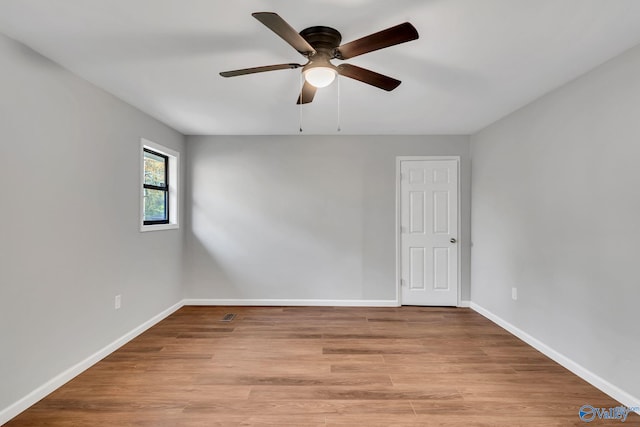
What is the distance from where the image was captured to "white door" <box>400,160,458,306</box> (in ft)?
13.9

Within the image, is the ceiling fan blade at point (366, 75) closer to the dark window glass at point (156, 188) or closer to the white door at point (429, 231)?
the white door at point (429, 231)

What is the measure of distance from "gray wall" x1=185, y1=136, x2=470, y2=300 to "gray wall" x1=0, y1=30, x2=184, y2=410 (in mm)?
1065

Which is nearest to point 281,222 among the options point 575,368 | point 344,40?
point 344,40

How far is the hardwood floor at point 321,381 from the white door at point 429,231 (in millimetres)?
774

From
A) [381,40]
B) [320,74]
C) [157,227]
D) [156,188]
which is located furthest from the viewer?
[156,188]

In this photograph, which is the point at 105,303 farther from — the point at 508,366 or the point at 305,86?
the point at 508,366

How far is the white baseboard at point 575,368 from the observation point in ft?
6.78

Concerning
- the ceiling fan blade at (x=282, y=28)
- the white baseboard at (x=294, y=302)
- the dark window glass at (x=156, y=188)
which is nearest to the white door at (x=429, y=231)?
the white baseboard at (x=294, y=302)

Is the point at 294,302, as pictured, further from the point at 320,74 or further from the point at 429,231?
the point at 320,74

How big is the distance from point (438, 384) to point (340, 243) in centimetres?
221

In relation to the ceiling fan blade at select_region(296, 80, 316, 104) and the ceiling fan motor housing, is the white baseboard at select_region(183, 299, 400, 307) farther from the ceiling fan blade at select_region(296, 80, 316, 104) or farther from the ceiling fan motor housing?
the ceiling fan motor housing

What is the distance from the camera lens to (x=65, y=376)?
235cm

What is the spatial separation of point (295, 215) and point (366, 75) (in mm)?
2589

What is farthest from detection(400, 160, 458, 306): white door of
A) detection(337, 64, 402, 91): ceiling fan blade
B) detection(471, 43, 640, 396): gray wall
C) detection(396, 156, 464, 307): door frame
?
detection(337, 64, 402, 91): ceiling fan blade
